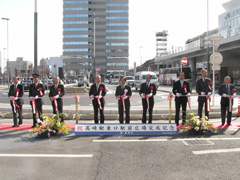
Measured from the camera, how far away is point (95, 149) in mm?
5734

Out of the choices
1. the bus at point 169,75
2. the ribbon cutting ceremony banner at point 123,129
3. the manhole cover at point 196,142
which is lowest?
the manhole cover at point 196,142

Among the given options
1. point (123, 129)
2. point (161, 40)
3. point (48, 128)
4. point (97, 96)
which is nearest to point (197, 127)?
point (123, 129)

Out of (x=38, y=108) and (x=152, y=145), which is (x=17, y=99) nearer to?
(x=38, y=108)

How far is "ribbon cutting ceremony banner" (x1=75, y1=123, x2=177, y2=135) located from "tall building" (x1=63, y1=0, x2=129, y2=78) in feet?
333

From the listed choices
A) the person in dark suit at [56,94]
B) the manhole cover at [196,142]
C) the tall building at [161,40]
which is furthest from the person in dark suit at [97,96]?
the tall building at [161,40]

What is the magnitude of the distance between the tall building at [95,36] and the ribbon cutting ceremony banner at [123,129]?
10152cm

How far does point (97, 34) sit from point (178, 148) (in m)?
111

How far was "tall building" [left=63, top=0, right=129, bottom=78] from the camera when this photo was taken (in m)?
109

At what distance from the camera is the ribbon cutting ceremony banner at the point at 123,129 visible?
23.7 feet

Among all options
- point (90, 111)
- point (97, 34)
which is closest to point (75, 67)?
point (97, 34)

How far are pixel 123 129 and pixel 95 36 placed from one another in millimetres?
108282

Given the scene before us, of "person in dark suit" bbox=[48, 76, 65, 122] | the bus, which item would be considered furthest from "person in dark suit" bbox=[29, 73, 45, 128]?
the bus

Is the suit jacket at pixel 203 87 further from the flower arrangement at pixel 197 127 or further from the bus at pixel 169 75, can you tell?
the bus at pixel 169 75

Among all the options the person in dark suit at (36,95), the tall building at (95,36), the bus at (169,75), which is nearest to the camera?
the person in dark suit at (36,95)
